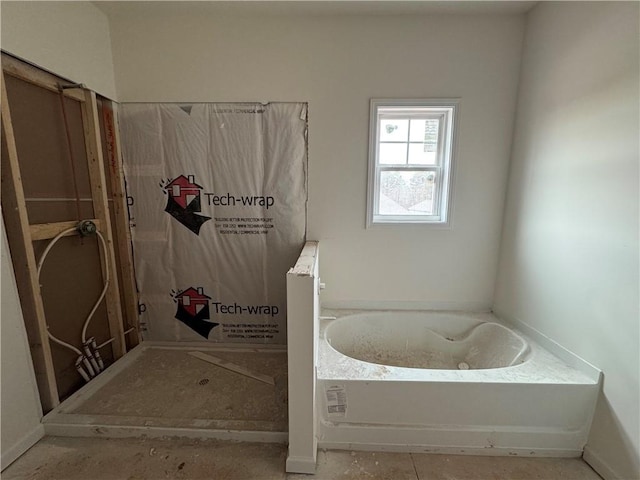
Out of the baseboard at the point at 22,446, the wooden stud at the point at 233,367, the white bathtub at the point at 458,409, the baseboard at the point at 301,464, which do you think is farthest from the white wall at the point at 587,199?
the baseboard at the point at 22,446

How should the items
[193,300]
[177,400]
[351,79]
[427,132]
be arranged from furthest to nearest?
[193,300] < [427,132] < [351,79] < [177,400]

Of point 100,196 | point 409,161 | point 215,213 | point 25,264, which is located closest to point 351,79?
point 409,161

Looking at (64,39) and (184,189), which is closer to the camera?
(64,39)

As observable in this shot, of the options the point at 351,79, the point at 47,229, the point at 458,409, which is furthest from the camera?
the point at 351,79

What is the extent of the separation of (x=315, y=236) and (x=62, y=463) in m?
1.91

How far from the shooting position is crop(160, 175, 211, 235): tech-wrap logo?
209 centimetres

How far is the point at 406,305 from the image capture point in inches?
87.8

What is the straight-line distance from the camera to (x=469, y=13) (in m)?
1.84

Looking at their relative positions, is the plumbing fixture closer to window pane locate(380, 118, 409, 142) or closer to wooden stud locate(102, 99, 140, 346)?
wooden stud locate(102, 99, 140, 346)

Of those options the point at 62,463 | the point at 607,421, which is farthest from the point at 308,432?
the point at 607,421

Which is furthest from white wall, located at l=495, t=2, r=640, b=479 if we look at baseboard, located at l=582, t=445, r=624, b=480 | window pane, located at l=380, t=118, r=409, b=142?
window pane, located at l=380, t=118, r=409, b=142

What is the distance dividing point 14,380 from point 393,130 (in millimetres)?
2807

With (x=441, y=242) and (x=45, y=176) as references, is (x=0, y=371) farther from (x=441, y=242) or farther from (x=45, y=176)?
(x=441, y=242)

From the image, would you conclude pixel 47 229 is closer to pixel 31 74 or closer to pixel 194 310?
pixel 31 74
